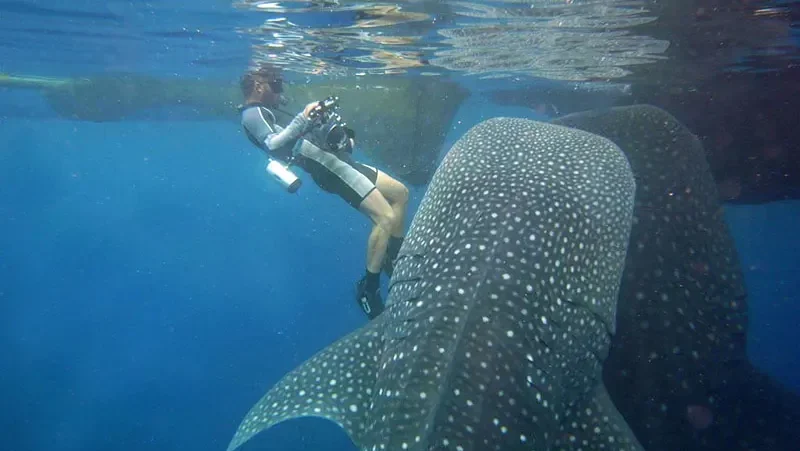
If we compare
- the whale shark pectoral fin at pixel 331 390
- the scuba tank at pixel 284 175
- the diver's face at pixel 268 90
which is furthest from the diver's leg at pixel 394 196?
the whale shark pectoral fin at pixel 331 390

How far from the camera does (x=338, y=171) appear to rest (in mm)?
7312

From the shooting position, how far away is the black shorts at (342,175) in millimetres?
7281

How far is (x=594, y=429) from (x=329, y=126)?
5383 millimetres

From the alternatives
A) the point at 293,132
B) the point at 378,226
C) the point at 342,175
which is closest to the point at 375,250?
the point at 378,226

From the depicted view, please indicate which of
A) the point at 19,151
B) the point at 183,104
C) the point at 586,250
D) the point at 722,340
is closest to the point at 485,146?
the point at 586,250

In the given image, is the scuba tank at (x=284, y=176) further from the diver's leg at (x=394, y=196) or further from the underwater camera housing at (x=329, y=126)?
the diver's leg at (x=394, y=196)

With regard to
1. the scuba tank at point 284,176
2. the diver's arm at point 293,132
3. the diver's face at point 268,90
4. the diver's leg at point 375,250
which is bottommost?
the diver's leg at point 375,250

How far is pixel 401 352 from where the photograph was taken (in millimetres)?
3135

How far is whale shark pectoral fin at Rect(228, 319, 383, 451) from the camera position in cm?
368

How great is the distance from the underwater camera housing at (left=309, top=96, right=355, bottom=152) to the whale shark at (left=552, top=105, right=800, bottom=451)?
4164 millimetres

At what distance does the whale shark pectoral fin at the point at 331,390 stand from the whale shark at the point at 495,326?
0.5 inches

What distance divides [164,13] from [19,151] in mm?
72355

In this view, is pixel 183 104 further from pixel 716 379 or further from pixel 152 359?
pixel 716 379

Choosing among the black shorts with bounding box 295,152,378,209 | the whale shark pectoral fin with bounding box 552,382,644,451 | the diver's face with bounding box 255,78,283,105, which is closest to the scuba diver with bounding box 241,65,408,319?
the black shorts with bounding box 295,152,378,209
